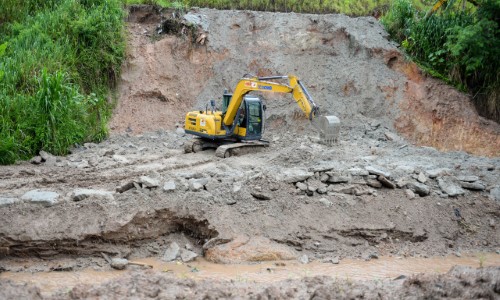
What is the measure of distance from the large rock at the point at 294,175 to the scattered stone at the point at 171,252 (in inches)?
83.6

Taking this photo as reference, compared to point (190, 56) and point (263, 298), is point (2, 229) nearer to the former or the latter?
point (263, 298)

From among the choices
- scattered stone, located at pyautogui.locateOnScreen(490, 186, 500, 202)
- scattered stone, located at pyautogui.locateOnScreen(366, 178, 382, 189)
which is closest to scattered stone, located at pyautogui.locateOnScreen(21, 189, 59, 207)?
scattered stone, located at pyautogui.locateOnScreen(366, 178, 382, 189)

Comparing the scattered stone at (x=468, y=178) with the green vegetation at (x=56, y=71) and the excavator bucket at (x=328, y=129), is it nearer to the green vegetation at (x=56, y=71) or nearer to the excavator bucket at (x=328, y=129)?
the excavator bucket at (x=328, y=129)

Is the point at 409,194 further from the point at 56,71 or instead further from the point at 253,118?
the point at 56,71

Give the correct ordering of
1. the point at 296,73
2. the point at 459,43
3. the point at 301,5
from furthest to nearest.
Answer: the point at 301,5 < the point at 296,73 < the point at 459,43

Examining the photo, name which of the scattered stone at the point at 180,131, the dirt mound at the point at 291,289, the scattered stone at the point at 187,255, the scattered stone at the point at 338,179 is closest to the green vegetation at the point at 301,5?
the scattered stone at the point at 180,131

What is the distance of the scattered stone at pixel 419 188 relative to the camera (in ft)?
29.3

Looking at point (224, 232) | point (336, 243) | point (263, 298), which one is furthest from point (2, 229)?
point (336, 243)

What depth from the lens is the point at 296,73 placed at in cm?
1512

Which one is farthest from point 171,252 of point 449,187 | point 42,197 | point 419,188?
point 449,187

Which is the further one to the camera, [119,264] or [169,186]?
[169,186]

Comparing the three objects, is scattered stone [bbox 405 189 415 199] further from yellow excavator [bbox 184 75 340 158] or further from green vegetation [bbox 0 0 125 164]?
green vegetation [bbox 0 0 125 164]

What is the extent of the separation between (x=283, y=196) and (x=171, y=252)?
6.64 ft

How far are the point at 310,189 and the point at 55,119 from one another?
590 centimetres
